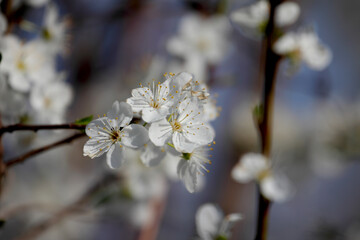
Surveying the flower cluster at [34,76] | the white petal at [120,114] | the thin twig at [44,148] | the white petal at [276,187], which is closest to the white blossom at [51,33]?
the flower cluster at [34,76]

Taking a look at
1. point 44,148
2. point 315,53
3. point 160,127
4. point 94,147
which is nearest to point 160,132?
point 160,127

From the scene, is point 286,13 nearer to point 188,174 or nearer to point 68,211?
point 188,174

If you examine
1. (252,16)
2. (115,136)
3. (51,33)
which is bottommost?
(115,136)

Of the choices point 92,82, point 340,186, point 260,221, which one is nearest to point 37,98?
point 260,221

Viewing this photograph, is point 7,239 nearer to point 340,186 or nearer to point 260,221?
point 260,221

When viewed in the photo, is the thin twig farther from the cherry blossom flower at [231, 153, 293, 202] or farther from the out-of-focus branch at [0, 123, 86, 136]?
the cherry blossom flower at [231, 153, 293, 202]

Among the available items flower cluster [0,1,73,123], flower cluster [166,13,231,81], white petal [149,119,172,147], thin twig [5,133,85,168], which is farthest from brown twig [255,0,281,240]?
flower cluster [166,13,231,81]
